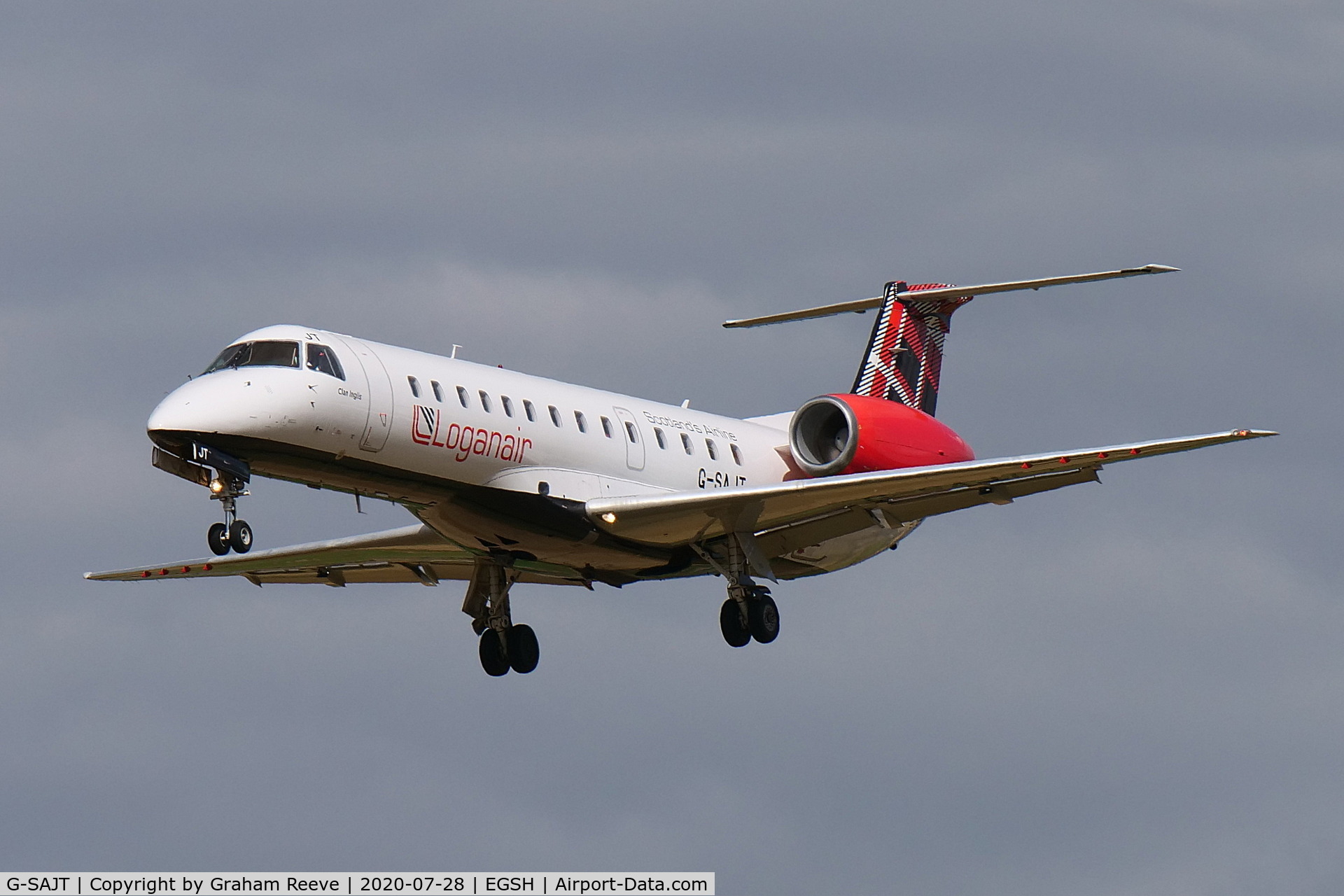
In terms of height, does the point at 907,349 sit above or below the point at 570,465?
above

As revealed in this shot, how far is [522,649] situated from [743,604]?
3.52 m

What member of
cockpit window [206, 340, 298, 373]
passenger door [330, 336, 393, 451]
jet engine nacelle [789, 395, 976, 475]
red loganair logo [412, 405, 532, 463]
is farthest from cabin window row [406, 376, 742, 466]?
cockpit window [206, 340, 298, 373]

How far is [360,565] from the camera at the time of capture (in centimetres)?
3384

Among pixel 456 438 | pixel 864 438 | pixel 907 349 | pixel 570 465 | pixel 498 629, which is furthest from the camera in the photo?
pixel 907 349

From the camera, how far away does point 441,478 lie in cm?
2823

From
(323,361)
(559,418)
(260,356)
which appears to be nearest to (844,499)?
(559,418)

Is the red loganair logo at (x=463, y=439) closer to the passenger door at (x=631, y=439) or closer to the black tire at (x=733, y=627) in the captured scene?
the passenger door at (x=631, y=439)

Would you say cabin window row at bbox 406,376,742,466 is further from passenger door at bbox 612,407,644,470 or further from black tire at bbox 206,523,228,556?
black tire at bbox 206,523,228,556

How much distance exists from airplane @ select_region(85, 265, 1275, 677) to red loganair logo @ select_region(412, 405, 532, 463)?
0.02m

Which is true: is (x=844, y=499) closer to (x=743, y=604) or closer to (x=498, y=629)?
(x=743, y=604)

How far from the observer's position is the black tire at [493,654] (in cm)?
3247

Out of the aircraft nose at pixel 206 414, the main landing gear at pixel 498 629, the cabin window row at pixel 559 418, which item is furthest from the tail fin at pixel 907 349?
the aircraft nose at pixel 206 414

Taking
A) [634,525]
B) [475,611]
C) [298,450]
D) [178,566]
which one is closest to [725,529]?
[634,525]

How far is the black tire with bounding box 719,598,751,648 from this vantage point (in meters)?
30.9
